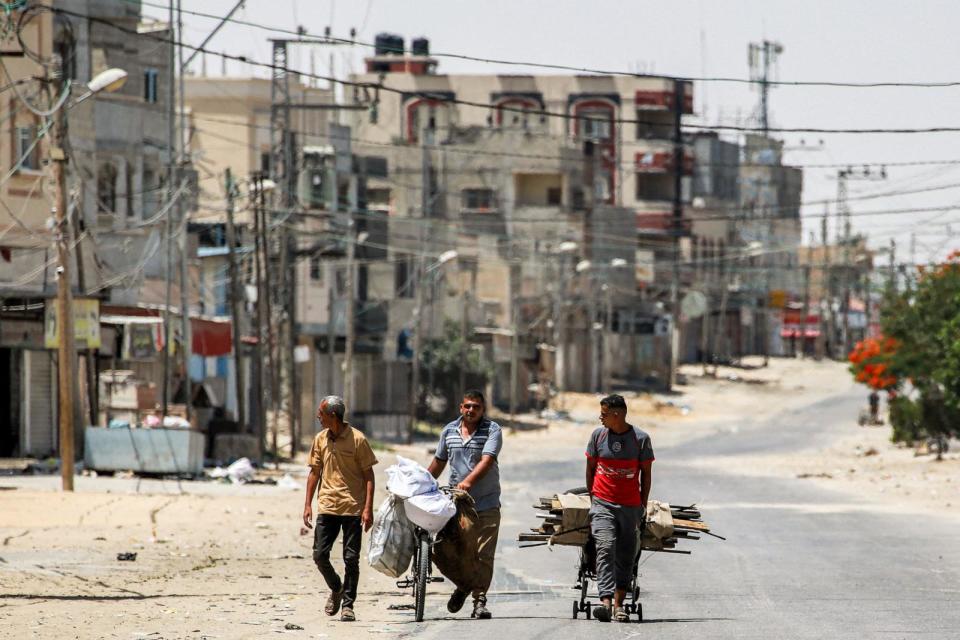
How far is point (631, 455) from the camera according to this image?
13.3 meters

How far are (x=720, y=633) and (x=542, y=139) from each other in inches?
3295

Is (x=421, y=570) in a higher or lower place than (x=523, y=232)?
lower

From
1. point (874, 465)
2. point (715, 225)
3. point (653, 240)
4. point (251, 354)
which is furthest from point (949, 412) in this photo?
point (715, 225)

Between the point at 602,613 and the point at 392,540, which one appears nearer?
the point at 602,613

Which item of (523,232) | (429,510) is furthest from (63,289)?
(523,232)

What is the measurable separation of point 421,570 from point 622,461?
165cm

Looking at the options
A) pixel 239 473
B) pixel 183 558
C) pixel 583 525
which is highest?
pixel 583 525

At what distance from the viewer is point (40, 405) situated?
38.8 m

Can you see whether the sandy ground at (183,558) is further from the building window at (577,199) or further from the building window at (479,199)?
the building window at (577,199)

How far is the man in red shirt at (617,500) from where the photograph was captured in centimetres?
1325

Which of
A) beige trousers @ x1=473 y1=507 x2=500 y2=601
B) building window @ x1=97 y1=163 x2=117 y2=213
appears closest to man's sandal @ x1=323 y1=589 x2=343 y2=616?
beige trousers @ x1=473 y1=507 x2=500 y2=601

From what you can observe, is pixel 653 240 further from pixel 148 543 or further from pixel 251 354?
pixel 148 543

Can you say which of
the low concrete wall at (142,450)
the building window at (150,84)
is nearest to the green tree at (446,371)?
the building window at (150,84)

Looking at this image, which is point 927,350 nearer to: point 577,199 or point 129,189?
point 129,189
